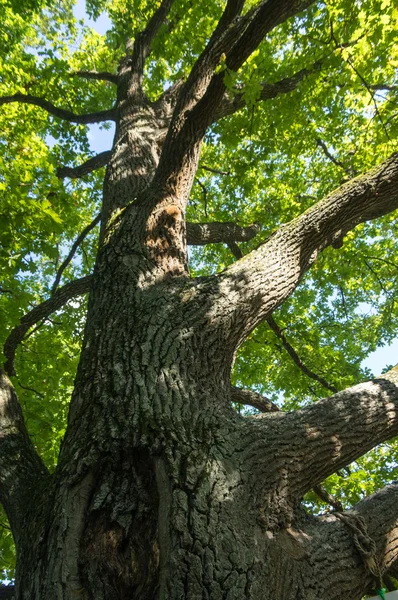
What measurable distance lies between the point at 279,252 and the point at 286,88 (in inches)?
145

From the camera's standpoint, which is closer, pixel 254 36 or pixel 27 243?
pixel 254 36

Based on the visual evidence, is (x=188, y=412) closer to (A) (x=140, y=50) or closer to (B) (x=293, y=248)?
(B) (x=293, y=248)

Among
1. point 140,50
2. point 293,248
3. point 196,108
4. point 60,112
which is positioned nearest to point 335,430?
point 293,248

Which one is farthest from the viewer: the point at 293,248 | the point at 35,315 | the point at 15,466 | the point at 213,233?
the point at 213,233

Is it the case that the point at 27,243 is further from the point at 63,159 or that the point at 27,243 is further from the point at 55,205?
the point at 63,159

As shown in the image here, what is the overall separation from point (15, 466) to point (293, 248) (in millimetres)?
2371

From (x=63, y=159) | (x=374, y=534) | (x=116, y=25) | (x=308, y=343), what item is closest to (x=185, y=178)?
(x=374, y=534)

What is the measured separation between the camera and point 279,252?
297 cm

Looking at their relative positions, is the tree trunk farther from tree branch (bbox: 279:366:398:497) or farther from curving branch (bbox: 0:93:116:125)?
curving branch (bbox: 0:93:116:125)

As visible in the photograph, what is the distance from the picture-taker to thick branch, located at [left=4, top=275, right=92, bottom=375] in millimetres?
4395

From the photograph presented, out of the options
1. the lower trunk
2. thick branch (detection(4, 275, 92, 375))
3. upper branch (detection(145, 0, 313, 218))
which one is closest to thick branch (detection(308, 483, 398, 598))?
the lower trunk

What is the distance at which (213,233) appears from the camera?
5.43m

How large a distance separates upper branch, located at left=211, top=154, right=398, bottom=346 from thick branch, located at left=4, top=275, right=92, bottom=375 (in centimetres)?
208

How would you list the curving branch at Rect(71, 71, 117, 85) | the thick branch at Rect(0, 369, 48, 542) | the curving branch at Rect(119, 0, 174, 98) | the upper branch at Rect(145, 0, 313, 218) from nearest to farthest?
1. the thick branch at Rect(0, 369, 48, 542)
2. the upper branch at Rect(145, 0, 313, 218)
3. the curving branch at Rect(119, 0, 174, 98)
4. the curving branch at Rect(71, 71, 117, 85)
